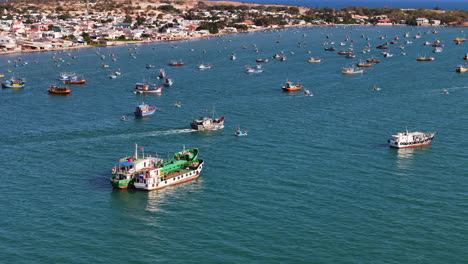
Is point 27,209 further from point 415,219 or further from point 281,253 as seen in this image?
point 415,219

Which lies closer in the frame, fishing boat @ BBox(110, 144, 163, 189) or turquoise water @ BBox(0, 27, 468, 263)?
turquoise water @ BBox(0, 27, 468, 263)

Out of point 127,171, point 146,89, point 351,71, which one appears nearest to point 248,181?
point 127,171

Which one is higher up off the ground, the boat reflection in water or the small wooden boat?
the small wooden boat

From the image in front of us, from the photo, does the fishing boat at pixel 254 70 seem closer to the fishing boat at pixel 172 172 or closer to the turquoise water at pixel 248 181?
the turquoise water at pixel 248 181

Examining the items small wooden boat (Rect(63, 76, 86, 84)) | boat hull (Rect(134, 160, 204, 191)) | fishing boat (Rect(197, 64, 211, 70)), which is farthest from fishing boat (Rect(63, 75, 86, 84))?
boat hull (Rect(134, 160, 204, 191))

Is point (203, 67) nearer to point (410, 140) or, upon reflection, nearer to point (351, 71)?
point (351, 71)

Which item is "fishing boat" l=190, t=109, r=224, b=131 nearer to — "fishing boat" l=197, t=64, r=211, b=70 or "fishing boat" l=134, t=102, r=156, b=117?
"fishing boat" l=134, t=102, r=156, b=117
